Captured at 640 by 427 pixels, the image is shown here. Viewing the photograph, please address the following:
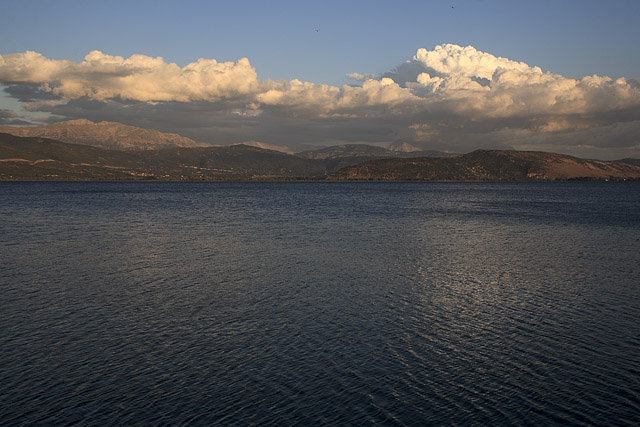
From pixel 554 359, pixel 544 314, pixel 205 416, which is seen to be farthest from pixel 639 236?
pixel 205 416

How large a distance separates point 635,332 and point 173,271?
38.7m

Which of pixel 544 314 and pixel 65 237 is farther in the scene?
pixel 65 237

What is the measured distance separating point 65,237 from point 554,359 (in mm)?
67465

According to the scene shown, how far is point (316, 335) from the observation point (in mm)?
29750

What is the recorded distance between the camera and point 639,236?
3076 inches

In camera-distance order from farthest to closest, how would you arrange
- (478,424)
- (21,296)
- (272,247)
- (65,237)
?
(65,237) < (272,247) < (21,296) < (478,424)

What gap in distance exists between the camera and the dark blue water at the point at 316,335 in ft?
68.5

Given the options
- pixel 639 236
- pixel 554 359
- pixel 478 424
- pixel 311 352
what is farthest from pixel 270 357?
pixel 639 236

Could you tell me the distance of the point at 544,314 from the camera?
34.4 meters

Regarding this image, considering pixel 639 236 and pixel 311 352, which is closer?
pixel 311 352

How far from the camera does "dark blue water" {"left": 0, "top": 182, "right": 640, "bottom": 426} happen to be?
68.5 ft

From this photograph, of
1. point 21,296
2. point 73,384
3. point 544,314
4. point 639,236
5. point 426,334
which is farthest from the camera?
point 639,236

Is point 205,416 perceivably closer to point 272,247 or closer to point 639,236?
point 272,247

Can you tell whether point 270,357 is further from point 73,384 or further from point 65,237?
point 65,237
